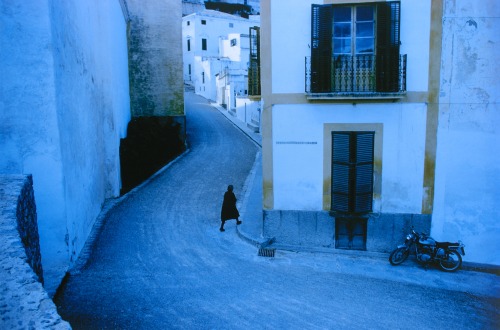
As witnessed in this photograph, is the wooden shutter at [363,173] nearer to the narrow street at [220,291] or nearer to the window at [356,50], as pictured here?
the window at [356,50]

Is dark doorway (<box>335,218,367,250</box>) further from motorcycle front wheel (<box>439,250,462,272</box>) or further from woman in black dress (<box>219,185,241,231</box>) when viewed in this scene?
woman in black dress (<box>219,185,241,231</box>)

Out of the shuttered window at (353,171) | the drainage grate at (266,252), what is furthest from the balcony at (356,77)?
the drainage grate at (266,252)

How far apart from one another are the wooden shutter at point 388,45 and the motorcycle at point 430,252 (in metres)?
3.52

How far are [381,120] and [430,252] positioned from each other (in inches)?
127

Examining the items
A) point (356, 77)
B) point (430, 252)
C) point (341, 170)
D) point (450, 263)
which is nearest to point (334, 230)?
point (341, 170)

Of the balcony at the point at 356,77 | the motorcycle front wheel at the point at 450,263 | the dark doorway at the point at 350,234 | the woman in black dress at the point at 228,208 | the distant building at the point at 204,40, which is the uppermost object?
the distant building at the point at 204,40

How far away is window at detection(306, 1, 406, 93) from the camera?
32.7 ft

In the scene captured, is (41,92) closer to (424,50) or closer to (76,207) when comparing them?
(76,207)

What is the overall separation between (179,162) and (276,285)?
42.2ft

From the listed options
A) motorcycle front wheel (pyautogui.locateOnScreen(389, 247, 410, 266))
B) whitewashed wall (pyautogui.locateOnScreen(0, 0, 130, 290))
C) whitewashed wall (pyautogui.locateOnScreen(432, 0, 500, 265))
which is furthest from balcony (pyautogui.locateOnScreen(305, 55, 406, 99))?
whitewashed wall (pyautogui.locateOnScreen(0, 0, 130, 290))

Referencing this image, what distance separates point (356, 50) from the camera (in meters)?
10.4

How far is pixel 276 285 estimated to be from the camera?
28.4 feet

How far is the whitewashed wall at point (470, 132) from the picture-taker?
983cm

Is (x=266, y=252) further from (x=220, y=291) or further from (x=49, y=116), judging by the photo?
(x=49, y=116)
